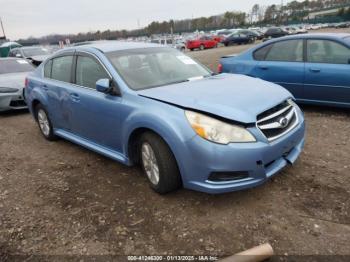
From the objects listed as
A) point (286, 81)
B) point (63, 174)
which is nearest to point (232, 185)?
point (63, 174)

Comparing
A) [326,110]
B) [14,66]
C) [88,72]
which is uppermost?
[14,66]

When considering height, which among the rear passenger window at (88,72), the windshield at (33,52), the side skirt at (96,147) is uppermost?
the windshield at (33,52)

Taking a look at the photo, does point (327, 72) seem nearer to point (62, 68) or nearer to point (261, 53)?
point (261, 53)

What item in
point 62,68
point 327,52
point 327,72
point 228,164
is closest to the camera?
point 228,164

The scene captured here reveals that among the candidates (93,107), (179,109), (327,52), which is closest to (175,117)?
(179,109)

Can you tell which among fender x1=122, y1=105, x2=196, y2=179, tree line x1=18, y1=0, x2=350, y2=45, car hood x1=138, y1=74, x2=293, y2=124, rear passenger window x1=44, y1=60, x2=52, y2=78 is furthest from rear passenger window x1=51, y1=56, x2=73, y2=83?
tree line x1=18, y1=0, x2=350, y2=45

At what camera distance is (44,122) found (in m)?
5.56

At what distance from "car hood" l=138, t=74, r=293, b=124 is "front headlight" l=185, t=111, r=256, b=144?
8 cm

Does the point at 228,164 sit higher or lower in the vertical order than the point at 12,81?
lower

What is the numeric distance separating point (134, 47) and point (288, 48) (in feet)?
10.7

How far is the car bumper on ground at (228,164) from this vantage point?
2.87 metres

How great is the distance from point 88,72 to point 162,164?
188cm

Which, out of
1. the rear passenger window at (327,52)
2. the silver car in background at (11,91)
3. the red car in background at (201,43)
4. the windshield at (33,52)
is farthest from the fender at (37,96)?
the red car in background at (201,43)

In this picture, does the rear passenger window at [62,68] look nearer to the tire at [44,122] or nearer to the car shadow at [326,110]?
the tire at [44,122]
